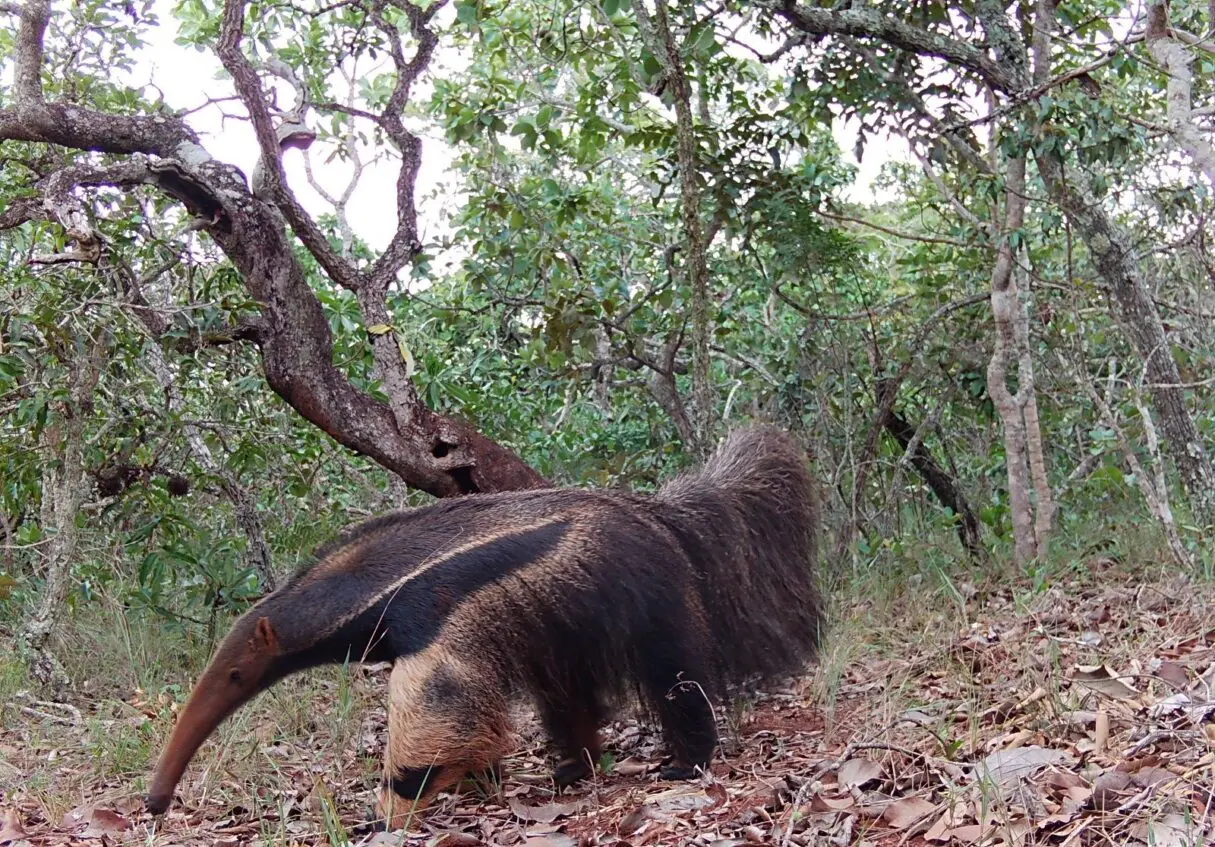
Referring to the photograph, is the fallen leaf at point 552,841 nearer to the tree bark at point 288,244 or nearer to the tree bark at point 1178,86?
the tree bark at point 288,244

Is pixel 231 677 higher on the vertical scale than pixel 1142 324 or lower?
lower

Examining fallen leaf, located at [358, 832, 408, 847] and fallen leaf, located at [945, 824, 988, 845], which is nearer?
fallen leaf, located at [945, 824, 988, 845]

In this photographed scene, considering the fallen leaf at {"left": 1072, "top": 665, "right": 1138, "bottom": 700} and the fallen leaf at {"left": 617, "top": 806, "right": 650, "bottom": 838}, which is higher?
the fallen leaf at {"left": 1072, "top": 665, "right": 1138, "bottom": 700}

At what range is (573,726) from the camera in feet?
14.8

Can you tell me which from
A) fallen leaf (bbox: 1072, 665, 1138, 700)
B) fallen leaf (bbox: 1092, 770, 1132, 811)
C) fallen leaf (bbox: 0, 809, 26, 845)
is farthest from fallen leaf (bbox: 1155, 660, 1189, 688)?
fallen leaf (bbox: 0, 809, 26, 845)

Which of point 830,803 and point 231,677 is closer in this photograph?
point 830,803

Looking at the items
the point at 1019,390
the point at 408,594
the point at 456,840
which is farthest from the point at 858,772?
the point at 1019,390

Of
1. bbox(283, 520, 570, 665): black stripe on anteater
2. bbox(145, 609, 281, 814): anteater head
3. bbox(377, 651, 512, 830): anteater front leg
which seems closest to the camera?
bbox(377, 651, 512, 830): anteater front leg

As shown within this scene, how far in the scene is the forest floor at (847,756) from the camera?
279 cm

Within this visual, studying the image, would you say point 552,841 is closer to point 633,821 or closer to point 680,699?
point 633,821

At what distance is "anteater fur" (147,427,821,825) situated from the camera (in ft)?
13.2

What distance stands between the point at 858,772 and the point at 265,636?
227 centimetres

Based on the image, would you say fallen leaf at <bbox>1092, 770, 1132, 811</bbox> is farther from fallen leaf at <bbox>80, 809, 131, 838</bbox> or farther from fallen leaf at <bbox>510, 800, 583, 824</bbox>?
fallen leaf at <bbox>80, 809, 131, 838</bbox>

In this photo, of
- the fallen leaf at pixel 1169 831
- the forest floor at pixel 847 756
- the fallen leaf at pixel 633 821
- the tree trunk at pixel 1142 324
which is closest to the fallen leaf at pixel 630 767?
the forest floor at pixel 847 756
